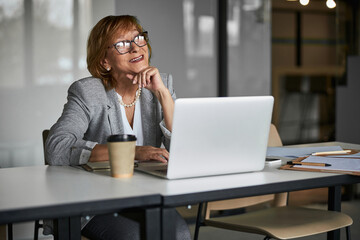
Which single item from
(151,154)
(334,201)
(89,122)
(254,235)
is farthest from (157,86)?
(254,235)

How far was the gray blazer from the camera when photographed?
200 cm

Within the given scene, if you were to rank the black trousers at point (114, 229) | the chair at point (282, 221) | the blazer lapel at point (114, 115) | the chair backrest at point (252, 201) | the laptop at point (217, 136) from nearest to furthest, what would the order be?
the laptop at point (217, 136) → the black trousers at point (114, 229) → the chair at point (282, 221) → the blazer lapel at point (114, 115) → the chair backrest at point (252, 201)

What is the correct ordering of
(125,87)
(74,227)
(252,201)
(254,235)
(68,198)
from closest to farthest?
1. (68,198)
2. (74,227)
3. (125,87)
4. (252,201)
5. (254,235)

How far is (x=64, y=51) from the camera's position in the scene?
3779mm

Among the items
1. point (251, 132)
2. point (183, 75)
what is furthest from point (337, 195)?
point (183, 75)

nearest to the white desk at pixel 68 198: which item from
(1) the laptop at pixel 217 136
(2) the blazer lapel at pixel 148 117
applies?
(1) the laptop at pixel 217 136

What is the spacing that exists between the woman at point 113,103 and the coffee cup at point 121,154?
290mm

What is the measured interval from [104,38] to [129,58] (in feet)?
0.63

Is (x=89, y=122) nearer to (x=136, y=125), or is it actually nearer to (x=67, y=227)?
(x=136, y=125)

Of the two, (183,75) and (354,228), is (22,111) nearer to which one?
(183,75)

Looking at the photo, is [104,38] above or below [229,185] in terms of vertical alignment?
above

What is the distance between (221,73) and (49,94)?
55.8 inches

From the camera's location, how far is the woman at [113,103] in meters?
2.00

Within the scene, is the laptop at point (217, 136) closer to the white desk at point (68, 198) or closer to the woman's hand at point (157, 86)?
the white desk at point (68, 198)
